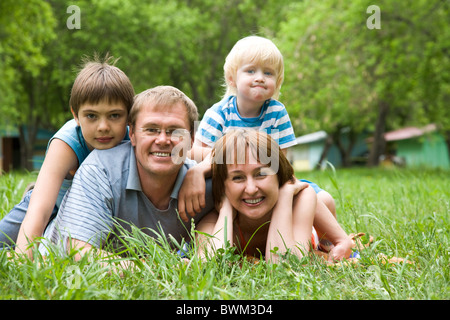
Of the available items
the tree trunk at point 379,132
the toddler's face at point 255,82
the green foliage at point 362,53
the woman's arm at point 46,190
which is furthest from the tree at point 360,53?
the woman's arm at point 46,190

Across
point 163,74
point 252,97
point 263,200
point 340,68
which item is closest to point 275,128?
point 252,97

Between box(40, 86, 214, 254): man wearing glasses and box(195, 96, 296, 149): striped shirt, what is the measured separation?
51 cm

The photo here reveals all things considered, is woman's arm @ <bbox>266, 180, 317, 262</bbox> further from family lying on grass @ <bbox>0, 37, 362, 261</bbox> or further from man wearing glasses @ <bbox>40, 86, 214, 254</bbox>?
man wearing glasses @ <bbox>40, 86, 214, 254</bbox>

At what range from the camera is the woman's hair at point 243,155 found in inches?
101

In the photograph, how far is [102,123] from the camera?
266 centimetres

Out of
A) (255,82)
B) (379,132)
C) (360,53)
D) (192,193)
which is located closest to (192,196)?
(192,193)

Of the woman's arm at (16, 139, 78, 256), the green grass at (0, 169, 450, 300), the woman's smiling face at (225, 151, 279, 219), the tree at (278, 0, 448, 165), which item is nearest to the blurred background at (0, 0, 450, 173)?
the tree at (278, 0, 448, 165)

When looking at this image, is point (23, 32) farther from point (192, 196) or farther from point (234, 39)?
point (192, 196)

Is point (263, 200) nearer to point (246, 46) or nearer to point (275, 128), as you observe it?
point (275, 128)

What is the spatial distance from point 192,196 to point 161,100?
1.85ft

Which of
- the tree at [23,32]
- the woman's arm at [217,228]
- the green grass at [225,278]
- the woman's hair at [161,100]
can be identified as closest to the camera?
the green grass at [225,278]

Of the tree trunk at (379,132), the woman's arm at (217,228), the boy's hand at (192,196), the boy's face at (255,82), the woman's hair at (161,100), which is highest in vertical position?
the boy's face at (255,82)

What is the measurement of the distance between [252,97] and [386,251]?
1.31 metres

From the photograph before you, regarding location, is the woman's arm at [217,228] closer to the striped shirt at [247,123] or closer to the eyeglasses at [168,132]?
the eyeglasses at [168,132]
